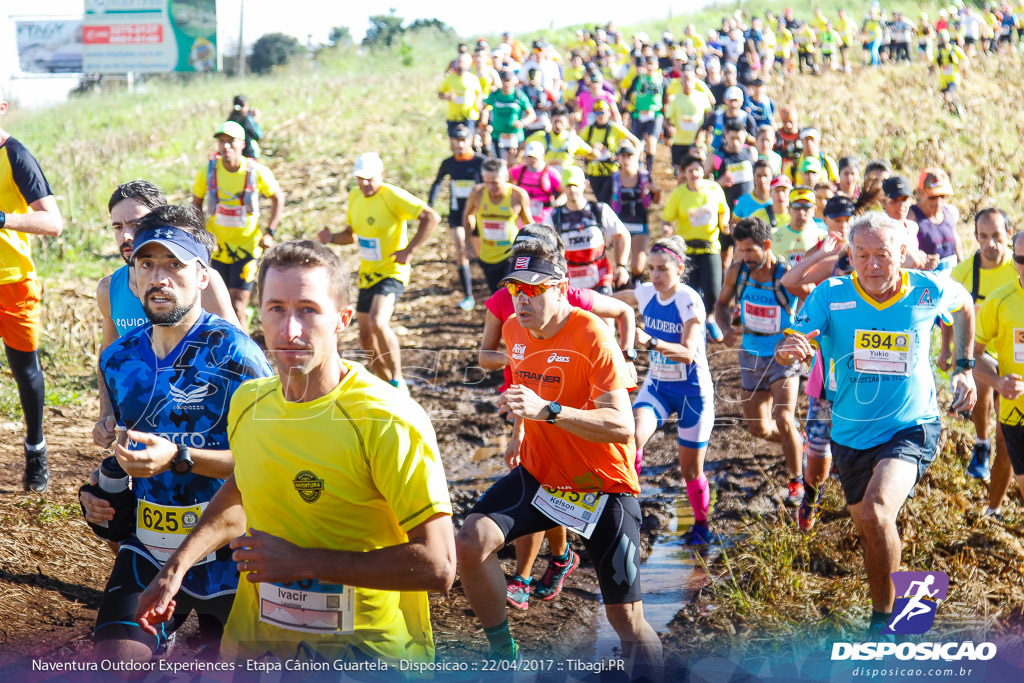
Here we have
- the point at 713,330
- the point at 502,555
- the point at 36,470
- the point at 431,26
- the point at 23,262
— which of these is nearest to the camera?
the point at 23,262

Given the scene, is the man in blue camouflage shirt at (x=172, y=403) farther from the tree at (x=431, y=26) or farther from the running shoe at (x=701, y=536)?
the tree at (x=431, y=26)

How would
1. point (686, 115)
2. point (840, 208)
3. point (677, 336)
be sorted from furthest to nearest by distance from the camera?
point (686, 115), point (840, 208), point (677, 336)

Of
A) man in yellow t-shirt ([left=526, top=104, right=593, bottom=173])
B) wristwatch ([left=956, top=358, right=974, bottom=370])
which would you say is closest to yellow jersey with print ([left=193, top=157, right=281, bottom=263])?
man in yellow t-shirt ([left=526, top=104, right=593, bottom=173])

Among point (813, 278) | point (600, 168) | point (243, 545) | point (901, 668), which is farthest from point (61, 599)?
point (600, 168)

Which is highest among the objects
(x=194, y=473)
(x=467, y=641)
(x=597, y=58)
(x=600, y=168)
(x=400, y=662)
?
(x=597, y=58)

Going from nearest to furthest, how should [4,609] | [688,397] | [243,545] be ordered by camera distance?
[243,545] → [4,609] → [688,397]

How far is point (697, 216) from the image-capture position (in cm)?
1060

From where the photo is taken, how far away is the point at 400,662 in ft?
9.38

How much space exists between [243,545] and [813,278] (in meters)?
5.16

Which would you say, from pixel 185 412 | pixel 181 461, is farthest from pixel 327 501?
pixel 185 412

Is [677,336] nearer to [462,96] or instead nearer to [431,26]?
[462,96]

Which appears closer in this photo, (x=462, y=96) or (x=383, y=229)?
(x=383, y=229)

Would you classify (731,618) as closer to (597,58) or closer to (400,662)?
(400,662)

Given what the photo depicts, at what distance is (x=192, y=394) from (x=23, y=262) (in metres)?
3.10
